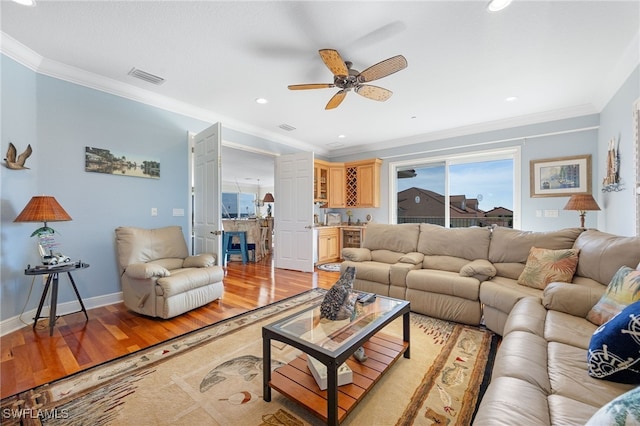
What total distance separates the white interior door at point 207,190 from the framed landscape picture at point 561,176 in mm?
5001

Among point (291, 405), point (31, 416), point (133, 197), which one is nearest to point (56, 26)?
point (133, 197)

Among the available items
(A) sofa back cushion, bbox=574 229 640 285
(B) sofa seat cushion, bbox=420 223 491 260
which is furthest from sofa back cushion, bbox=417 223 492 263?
(A) sofa back cushion, bbox=574 229 640 285

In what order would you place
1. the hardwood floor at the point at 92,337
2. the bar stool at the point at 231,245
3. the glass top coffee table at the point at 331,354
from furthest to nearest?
the bar stool at the point at 231,245 → the hardwood floor at the point at 92,337 → the glass top coffee table at the point at 331,354

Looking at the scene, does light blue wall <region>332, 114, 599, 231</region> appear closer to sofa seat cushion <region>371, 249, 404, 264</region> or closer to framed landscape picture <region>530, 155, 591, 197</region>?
framed landscape picture <region>530, 155, 591, 197</region>

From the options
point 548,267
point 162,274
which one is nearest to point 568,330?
point 548,267

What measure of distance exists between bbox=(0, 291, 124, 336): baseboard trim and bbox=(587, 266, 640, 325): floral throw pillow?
15.2 ft

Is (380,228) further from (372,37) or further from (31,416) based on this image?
(31,416)

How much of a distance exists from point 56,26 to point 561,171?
6.41 m

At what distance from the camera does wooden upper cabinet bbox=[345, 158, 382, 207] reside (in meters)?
5.93

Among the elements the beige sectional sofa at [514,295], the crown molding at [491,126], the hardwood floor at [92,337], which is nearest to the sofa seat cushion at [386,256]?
the beige sectional sofa at [514,295]

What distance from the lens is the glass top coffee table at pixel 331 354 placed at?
1.31 meters

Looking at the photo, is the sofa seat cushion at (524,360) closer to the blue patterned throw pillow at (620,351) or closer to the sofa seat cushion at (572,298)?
the blue patterned throw pillow at (620,351)

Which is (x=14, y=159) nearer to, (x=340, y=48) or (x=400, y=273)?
(x=340, y=48)

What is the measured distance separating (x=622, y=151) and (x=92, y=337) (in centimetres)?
577
